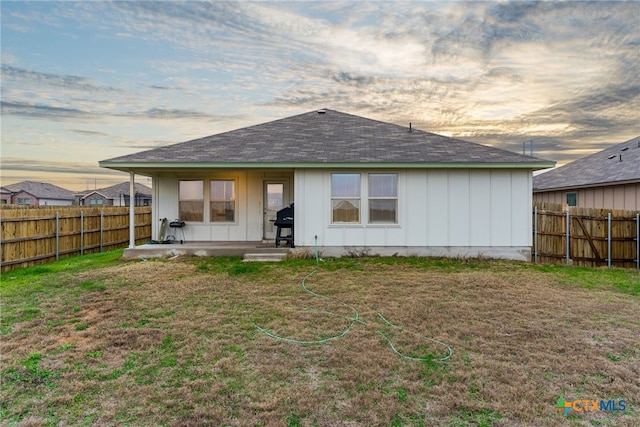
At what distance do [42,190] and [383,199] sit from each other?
62333 millimetres

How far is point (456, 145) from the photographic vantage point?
36.9ft

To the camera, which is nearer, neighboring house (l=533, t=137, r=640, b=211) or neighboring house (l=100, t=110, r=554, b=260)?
neighboring house (l=100, t=110, r=554, b=260)

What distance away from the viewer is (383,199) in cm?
1038

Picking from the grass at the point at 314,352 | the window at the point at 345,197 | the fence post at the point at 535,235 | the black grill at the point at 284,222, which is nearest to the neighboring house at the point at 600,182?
the fence post at the point at 535,235

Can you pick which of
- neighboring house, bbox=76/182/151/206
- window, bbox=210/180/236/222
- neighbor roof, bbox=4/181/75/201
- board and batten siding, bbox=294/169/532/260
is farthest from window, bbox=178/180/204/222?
neighbor roof, bbox=4/181/75/201

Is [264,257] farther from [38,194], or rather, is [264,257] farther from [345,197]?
[38,194]

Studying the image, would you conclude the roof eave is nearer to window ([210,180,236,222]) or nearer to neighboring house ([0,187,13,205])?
window ([210,180,236,222])

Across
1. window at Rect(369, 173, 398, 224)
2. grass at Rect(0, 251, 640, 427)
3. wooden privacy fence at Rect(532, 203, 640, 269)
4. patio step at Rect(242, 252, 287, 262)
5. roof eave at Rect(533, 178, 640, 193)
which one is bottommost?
grass at Rect(0, 251, 640, 427)

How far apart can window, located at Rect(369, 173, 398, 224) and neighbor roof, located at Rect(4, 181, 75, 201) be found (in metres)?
59.8

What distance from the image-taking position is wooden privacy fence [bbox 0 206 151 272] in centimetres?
920

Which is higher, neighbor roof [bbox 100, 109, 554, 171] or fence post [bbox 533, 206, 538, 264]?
neighbor roof [bbox 100, 109, 554, 171]

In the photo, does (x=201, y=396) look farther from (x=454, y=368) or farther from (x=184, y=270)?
(x=184, y=270)

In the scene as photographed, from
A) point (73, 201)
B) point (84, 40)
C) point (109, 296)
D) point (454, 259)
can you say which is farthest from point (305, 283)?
point (73, 201)

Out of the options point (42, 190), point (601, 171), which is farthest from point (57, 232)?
point (42, 190)
